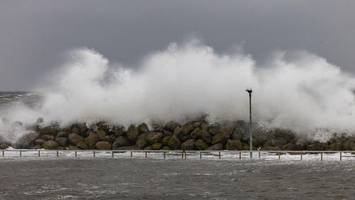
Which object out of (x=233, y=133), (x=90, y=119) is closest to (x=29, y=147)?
(x=90, y=119)

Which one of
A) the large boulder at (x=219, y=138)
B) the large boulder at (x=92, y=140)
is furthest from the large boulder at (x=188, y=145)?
the large boulder at (x=92, y=140)

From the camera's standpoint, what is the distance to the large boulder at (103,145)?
44281mm

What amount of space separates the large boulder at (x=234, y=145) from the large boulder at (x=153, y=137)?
5503mm

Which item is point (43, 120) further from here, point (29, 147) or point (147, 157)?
point (147, 157)

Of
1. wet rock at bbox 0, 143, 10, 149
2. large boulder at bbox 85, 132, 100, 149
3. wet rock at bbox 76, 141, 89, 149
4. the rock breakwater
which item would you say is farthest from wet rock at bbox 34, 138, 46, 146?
large boulder at bbox 85, 132, 100, 149

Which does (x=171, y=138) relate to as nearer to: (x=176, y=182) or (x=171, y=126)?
(x=171, y=126)

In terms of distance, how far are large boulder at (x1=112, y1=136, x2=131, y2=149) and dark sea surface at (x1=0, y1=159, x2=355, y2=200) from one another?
45.1 feet

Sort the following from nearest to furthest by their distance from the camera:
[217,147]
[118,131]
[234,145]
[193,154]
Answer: [193,154], [234,145], [217,147], [118,131]

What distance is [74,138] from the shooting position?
45.8 m

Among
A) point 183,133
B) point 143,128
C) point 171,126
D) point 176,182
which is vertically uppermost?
point 171,126

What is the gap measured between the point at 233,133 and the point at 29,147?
16728mm

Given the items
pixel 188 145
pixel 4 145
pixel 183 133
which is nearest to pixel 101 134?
pixel 183 133

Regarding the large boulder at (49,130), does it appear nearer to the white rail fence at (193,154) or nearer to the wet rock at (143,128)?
the white rail fence at (193,154)

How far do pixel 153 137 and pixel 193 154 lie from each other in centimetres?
572
